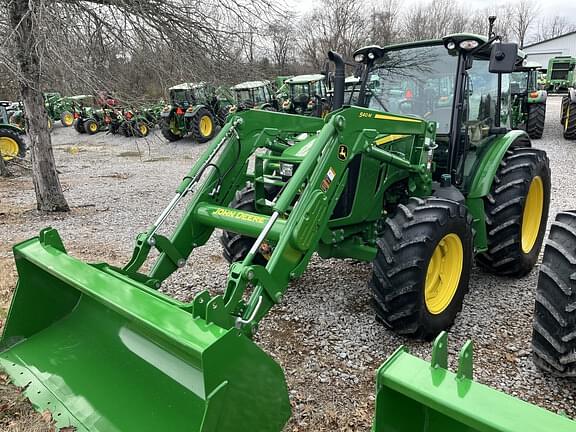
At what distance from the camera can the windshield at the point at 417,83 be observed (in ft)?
13.6

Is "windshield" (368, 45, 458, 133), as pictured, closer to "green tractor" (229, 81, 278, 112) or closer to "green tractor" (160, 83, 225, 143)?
"green tractor" (160, 83, 225, 143)

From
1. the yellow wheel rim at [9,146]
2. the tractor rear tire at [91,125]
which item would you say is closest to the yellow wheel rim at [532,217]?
the yellow wheel rim at [9,146]

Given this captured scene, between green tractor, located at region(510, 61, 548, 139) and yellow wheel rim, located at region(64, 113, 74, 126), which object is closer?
green tractor, located at region(510, 61, 548, 139)

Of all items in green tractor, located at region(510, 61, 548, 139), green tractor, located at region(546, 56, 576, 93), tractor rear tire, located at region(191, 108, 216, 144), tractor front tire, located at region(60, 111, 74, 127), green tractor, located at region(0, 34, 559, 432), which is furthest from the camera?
green tractor, located at region(546, 56, 576, 93)

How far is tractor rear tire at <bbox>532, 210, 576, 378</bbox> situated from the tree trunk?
6.01m

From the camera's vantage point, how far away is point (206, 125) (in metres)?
18.2

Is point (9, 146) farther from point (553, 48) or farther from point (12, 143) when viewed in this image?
point (553, 48)

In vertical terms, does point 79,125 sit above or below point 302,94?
below

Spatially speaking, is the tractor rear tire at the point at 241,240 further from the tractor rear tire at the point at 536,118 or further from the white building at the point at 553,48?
the white building at the point at 553,48

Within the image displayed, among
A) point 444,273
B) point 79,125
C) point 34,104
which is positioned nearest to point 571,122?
point 444,273

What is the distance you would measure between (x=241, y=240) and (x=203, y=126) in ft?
46.9

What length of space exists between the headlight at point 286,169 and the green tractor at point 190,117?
46.5ft

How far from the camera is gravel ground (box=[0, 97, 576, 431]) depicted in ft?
9.80

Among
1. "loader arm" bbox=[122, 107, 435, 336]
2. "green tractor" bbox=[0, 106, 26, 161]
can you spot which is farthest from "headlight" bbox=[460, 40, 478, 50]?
"green tractor" bbox=[0, 106, 26, 161]
